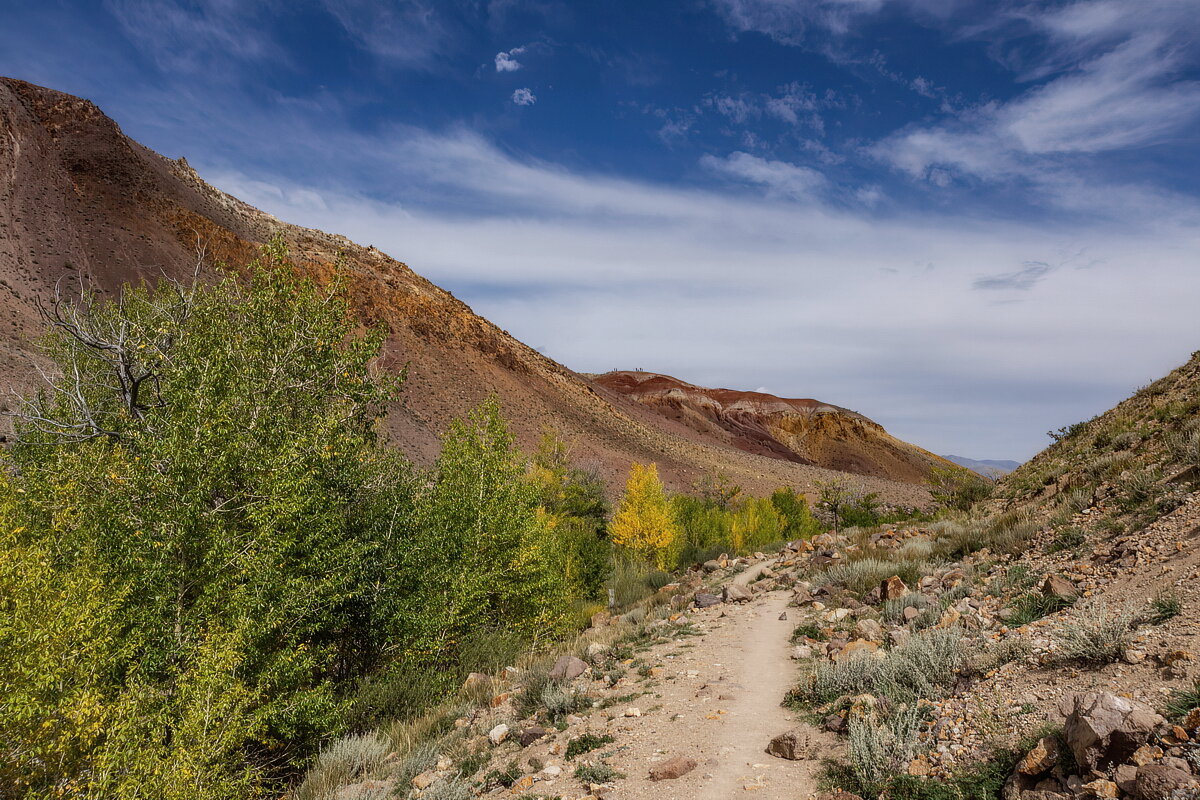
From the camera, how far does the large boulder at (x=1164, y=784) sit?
3.38m

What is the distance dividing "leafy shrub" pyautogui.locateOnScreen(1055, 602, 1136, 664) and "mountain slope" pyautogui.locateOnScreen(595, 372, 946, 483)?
3821 inches

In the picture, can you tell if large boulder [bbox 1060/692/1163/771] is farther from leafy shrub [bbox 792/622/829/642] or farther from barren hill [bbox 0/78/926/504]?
barren hill [bbox 0/78/926/504]

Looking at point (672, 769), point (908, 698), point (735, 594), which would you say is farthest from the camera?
point (735, 594)

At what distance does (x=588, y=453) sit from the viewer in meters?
64.4

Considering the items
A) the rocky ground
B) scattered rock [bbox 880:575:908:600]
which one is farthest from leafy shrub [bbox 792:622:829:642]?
scattered rock [bbox 880:575:908:600]

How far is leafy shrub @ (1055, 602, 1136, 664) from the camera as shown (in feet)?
17.2

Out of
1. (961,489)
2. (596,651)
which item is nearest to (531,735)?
(596,651)

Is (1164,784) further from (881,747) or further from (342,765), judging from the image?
(342,765)

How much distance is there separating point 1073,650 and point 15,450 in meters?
21.4

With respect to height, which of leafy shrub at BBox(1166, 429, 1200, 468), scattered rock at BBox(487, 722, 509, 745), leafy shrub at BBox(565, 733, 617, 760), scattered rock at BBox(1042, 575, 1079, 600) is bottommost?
scattered rock at BBox(487, 722, 509, 745)

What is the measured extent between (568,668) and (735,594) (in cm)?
667

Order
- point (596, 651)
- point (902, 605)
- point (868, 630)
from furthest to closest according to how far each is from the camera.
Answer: point (596, 651) < point (902, 605) < point (868, 630)

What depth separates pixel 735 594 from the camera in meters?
15.7

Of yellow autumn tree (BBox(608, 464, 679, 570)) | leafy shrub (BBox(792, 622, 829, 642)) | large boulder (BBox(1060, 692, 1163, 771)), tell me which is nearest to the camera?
large boulder (BBox(1060, 692, 1163, 771))
